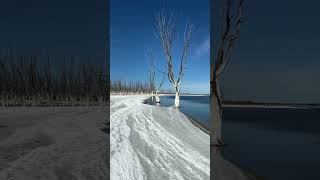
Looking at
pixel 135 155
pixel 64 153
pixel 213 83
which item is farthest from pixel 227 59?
pixel 64 153

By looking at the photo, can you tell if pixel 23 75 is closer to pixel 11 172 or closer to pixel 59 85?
pixel 59 85

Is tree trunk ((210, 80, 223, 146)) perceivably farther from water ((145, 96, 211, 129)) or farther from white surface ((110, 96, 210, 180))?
water ((145, 96, 211, 129))

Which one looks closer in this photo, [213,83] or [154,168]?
[154,168]

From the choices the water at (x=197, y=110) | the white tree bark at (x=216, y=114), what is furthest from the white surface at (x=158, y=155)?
the water at (x=197, y=110)

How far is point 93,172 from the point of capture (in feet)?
10.7

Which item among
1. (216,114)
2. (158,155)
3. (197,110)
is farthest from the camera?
(197,110)

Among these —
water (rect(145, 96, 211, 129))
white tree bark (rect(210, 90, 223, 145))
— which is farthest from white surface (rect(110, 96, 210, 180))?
water (rect(145, 96, 211, 129))

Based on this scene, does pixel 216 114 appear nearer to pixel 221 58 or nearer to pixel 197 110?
pixel 221 58

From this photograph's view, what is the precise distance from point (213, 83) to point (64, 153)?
8.24ft

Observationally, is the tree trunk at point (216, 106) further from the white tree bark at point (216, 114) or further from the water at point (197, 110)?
the water at point (197, 110)

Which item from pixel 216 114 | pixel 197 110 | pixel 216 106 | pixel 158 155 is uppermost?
pixel 216 106

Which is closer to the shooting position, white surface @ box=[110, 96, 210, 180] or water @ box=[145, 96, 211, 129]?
white surface @ box=[110, 96, 210, 180]

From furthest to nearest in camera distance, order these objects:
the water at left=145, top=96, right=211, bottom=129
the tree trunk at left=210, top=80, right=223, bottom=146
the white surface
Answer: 1. the water at left=145, top=96, right=211, bottom=129
2. the tree trunk at left=210, top=80, right=223, bottom=146
3. the white surface

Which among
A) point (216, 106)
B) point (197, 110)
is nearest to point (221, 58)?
point (216, 106)
